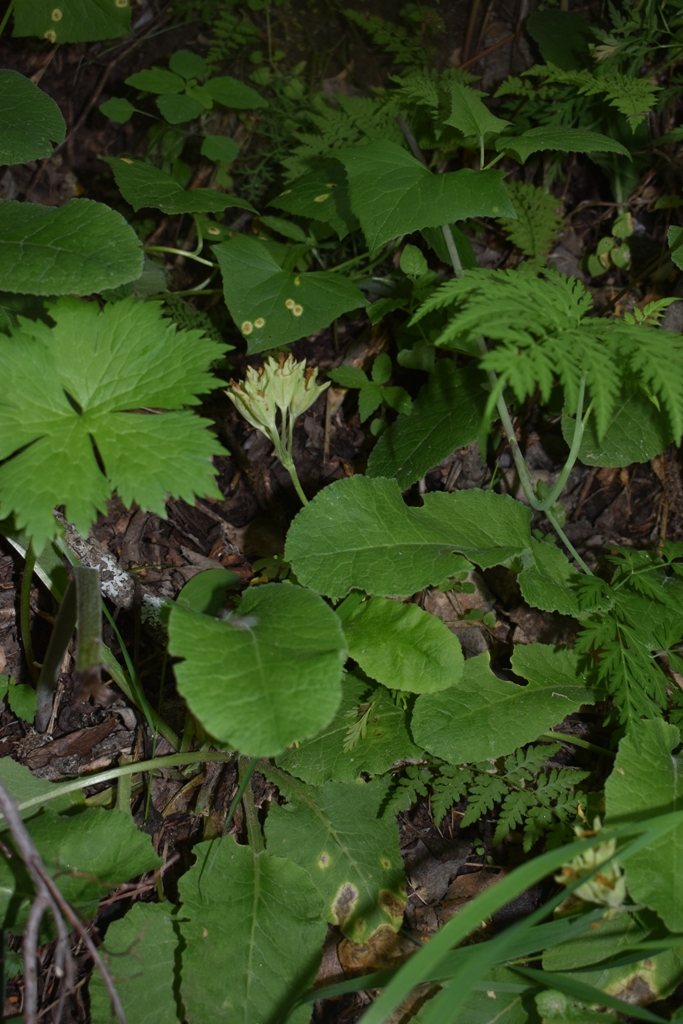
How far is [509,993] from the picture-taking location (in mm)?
1785

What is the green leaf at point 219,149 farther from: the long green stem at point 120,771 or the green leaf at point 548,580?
the long green stem at point 120,771

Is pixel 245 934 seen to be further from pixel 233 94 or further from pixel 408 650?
pixel 233 94

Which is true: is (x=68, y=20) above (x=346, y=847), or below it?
above

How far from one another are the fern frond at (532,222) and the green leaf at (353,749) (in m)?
2.06

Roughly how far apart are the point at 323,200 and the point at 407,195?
81 centimetres

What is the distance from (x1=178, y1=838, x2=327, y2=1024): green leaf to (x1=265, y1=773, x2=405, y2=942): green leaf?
8 centimetres

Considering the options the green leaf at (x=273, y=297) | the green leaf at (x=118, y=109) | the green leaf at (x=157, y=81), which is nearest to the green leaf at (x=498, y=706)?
the green leaf at (x=273, y=297)

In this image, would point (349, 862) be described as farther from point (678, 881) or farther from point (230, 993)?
point (678, 881)

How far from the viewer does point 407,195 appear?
204 cm

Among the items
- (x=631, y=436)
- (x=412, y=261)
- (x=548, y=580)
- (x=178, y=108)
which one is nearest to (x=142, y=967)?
(x=548, y=580)

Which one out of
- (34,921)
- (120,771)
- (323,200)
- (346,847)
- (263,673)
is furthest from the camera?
(323,200)

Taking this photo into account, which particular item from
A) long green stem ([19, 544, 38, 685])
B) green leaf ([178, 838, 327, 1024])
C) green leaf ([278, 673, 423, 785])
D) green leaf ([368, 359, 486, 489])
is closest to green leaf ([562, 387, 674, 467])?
green leaf ([368, 359, 486, 489])

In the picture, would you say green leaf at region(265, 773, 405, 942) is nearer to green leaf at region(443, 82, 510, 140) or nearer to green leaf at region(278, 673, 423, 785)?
green leaf at region(278, 673, 423, 785)

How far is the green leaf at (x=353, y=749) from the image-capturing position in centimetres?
199
